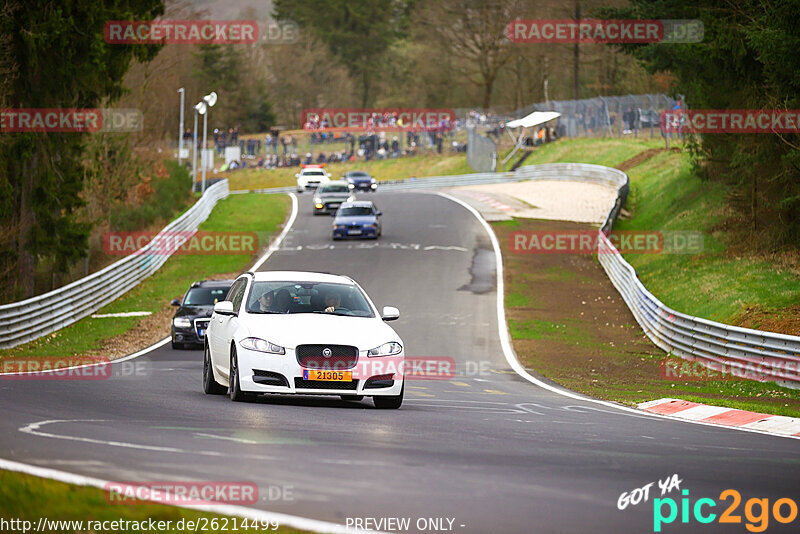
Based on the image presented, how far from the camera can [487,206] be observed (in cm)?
5975

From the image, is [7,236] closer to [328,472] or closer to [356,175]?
[328,472]

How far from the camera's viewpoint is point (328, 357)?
12641 millimetres

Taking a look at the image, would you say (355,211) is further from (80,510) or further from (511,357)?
(80,510)

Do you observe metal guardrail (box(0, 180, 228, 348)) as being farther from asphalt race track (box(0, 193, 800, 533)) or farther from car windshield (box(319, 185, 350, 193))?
car windshield (box(319, 185, 350, 193))

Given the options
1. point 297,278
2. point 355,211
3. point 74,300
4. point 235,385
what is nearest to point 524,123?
point 355,211

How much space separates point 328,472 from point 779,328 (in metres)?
16.5

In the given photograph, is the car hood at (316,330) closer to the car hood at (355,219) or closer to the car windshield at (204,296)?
the car windshield at (204,296)

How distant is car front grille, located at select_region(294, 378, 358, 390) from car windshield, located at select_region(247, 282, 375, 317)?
1.33 m

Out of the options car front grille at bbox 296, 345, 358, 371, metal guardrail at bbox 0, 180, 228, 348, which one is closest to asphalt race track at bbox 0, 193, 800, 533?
car front grille at bbox 296, 345, 358, 371

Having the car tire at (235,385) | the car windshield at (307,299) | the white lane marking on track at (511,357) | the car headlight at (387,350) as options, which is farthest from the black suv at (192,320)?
the car headlight at (387,350)

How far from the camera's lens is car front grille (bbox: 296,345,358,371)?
41.3ft

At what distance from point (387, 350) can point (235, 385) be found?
1774 mm

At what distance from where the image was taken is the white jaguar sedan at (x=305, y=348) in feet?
41.3

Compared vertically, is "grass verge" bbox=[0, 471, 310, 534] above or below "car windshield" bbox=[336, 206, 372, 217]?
below
